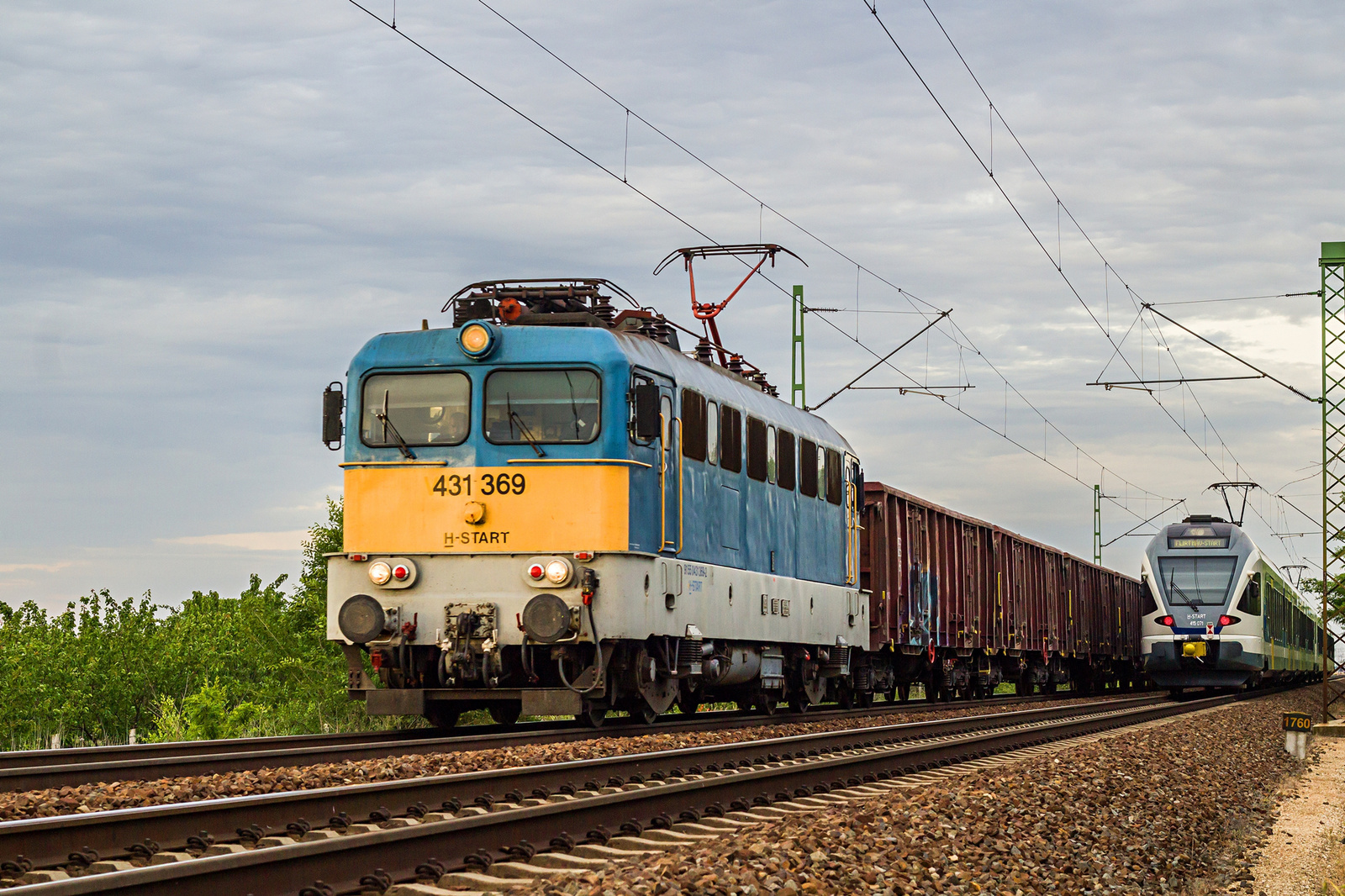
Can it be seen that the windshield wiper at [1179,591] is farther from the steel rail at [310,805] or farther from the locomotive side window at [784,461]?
the steel rail at [310,805]

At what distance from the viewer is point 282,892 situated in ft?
19.9

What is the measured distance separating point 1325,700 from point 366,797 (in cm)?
1955

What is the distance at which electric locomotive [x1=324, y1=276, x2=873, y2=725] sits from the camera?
13359 mm

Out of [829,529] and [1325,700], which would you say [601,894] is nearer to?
[829,529]

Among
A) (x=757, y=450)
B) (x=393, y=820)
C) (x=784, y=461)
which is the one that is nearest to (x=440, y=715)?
(x=757, y=450)

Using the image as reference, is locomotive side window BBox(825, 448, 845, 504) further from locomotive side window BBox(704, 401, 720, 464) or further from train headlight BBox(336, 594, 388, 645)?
train headlight BBox(336, 594, 388, 645)

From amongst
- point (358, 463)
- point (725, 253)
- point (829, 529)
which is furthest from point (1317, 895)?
point (725, 253)

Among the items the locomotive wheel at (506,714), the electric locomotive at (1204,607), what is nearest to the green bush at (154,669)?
the locomotive wheel at (506,714)

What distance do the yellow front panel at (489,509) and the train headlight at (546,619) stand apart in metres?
0.63

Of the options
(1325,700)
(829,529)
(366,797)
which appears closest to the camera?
(366,797)

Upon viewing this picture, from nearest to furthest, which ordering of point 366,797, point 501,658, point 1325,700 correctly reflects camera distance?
point 366,797, point 501,658, point 1325,700

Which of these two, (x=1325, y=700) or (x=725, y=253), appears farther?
(x=1325, y=700)

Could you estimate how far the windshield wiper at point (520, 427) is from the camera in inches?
542

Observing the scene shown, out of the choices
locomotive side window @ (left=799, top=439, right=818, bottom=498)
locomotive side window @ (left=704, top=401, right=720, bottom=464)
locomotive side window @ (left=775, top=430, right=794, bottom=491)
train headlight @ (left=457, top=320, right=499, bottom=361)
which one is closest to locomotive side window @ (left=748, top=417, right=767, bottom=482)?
locomotive side window @ (left=775, top=430, right=794, bottom=491)
